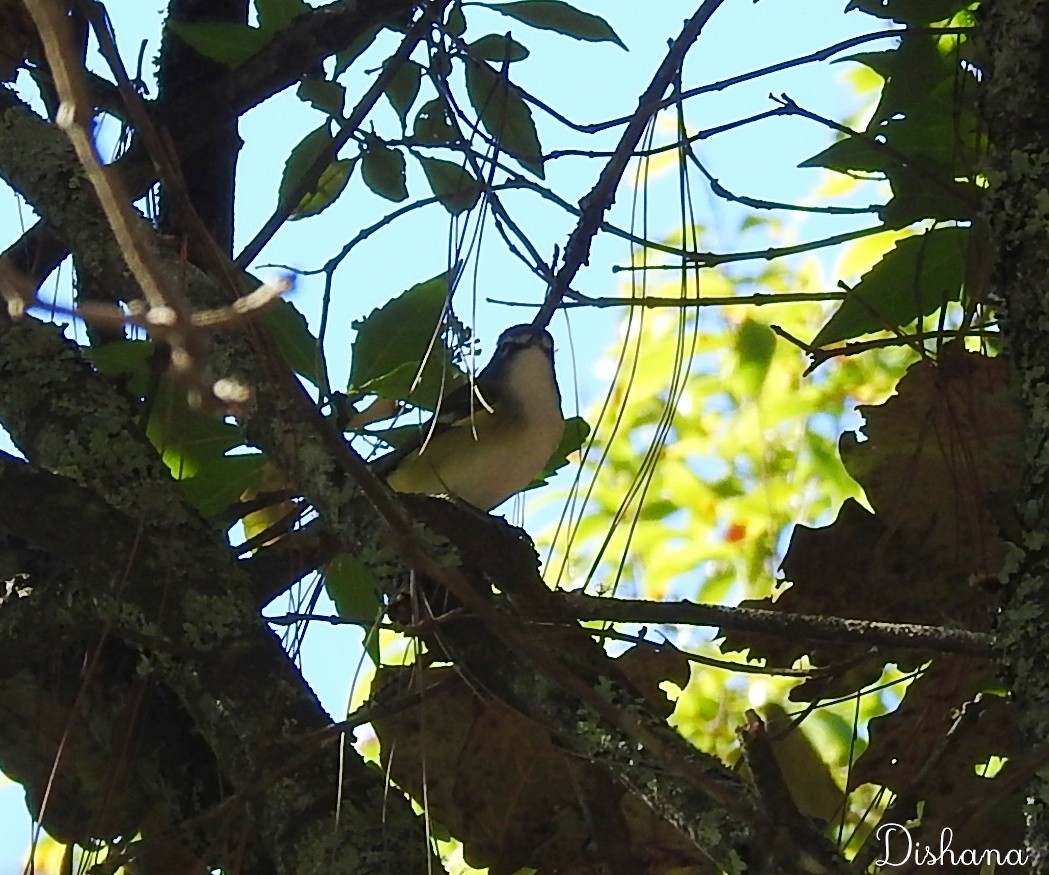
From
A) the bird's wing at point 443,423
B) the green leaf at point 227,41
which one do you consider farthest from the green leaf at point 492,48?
the bird's wing at point 443,423

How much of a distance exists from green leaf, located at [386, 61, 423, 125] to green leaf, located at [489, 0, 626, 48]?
447 mm

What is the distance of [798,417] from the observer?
10.2 ft

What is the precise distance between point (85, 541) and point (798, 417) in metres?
1.93

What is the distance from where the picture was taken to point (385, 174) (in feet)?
6.95

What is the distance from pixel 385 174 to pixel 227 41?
0.34m

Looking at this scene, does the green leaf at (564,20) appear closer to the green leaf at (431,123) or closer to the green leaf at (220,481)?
the green leaf at (431,123)

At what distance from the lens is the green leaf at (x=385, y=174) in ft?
6.96

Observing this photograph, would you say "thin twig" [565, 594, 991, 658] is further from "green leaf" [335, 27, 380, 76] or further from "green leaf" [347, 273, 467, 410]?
"green leaf" [335, 27, 380, 76]

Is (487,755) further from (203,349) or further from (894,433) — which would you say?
(203,349)

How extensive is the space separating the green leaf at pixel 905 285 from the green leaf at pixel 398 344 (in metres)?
0.44

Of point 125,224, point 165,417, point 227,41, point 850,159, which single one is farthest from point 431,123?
point 125,224

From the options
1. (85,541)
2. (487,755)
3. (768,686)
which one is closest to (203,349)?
(85,541)

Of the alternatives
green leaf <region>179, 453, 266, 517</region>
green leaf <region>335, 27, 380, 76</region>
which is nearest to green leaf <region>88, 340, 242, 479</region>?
green leaf <region>179, 453, 266, 517</region>

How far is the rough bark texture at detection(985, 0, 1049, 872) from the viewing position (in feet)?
3.74
